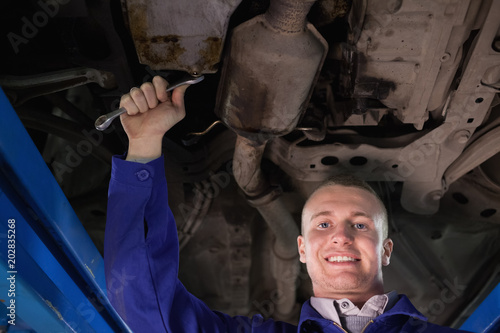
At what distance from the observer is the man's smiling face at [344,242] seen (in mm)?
1414

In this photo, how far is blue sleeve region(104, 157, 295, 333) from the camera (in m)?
1.17

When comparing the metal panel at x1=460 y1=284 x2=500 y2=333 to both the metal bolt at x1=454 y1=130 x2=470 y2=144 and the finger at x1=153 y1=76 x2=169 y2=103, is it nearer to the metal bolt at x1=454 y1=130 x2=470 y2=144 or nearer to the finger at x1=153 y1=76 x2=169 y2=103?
the metal bolt at x1=454 y1=130 x2=470 y2=144

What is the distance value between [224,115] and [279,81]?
0.75ft

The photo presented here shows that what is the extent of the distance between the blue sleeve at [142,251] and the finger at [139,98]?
0.14 m

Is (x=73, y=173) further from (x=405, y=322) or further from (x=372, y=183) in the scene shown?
(x=405, y=322)

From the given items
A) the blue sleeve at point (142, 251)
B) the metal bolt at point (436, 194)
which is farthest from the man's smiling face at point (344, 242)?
the blue sleeve at point (142, 251)

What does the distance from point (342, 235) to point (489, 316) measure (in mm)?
531

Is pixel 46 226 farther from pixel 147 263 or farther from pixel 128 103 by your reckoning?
pixel 128 103

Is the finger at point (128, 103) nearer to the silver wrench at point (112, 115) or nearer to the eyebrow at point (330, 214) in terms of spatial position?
the silver wrench at point (112, 115)

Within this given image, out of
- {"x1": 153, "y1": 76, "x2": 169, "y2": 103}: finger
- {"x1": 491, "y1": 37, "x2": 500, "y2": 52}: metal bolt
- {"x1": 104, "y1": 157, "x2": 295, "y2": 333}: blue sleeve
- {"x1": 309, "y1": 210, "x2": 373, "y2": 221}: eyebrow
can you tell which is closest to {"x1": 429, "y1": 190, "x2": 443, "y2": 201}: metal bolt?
{"x1": 309, "y1": 210, "x2": 373, "y2": 221}: eyebrow

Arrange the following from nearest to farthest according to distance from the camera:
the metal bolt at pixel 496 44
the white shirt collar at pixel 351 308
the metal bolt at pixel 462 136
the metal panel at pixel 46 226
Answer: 1. the metal panel at pixel 46 226
2. the metal bolt at pixel 496 44
3. the white shirt collar at pixel 351 308
4. the metal bolt at pixel 462 136

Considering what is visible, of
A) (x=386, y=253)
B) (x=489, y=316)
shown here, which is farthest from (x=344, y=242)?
(x=489, y=316)

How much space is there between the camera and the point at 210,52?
1170 millimetres

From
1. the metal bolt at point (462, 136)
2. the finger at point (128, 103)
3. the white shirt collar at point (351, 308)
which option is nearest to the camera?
the finger at point (128, 103)
